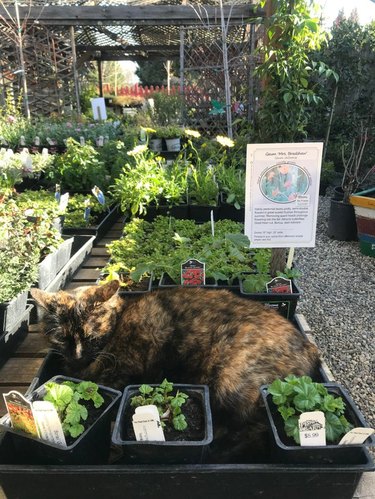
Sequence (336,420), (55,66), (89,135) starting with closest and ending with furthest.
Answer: (336,420)
(89,135)
(55,66)

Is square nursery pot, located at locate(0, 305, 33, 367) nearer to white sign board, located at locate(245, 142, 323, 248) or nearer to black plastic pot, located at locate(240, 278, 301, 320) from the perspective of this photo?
black plastic pot, located at locate(240, 278, 301, 320)

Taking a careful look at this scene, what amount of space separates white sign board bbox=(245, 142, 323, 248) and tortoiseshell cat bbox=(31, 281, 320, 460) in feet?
2.28

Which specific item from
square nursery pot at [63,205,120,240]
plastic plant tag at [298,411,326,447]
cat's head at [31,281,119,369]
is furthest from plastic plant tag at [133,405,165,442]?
square nursery pot at [63,205,120,240]

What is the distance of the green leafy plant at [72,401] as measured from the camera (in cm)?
152

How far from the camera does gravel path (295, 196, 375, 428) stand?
9.50 feet

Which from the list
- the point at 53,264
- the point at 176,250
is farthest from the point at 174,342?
the point at 53,264

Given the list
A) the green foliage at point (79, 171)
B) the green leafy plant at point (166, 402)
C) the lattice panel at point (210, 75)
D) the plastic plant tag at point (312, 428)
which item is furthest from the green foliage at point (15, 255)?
the lattice panel at point (210, 75)

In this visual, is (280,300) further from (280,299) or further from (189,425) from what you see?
(189,425)

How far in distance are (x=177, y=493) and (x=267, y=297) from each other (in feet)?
4.57

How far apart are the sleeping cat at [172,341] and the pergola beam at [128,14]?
985cm

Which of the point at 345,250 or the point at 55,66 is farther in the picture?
the point at 55,66

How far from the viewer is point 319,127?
8.91m

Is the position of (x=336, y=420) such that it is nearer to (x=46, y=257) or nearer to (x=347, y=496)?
(x=347, y=496)

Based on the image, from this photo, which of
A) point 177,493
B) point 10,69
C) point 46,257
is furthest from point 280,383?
point 10,69
